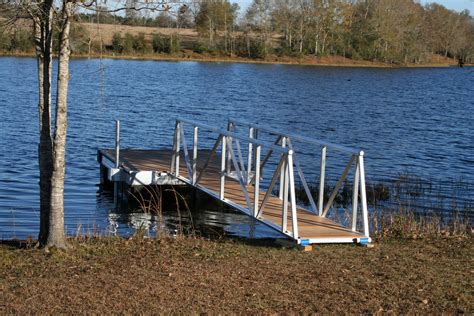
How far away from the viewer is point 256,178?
12.3 metres

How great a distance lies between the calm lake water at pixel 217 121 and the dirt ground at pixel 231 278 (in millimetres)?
2209

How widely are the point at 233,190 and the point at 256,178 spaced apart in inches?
104

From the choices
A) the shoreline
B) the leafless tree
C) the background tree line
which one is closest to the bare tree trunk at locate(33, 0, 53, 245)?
the leafless tree

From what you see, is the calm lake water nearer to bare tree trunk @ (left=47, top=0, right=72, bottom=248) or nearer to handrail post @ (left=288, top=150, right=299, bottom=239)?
bare tree trunk @ (left=47, top=0, right=72, bottom=248)

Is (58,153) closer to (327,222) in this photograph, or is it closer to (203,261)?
(203,261)

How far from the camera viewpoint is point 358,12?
379 feet

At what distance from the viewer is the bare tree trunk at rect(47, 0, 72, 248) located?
31.3 feet

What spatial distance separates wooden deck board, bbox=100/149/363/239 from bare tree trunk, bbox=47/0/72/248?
11.3 ft

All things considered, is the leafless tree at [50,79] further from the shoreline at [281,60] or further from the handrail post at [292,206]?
the shoreline at [281,60]

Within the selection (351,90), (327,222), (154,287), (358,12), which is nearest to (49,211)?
(154,287)

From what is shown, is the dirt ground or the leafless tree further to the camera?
the leafless tree

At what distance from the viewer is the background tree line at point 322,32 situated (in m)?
101

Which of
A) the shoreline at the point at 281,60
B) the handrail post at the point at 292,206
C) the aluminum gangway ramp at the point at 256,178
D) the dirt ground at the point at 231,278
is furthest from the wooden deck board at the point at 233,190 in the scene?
the shoreline at the point at 281,60

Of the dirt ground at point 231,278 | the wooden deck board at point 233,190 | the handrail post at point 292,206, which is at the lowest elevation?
the wooden deck board at point 233,190
